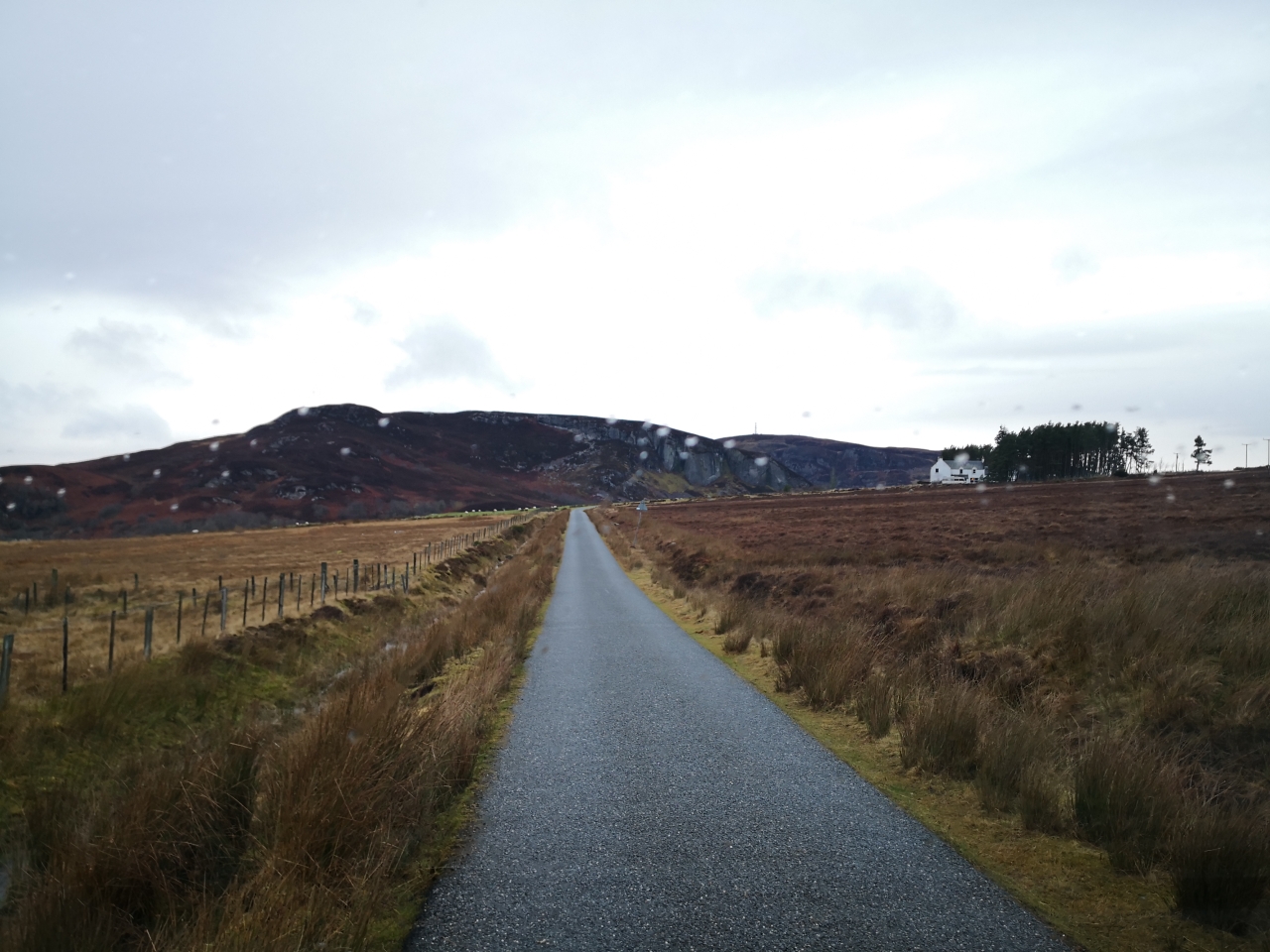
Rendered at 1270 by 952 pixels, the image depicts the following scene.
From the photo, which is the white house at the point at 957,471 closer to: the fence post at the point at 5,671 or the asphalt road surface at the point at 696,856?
the asphalt road surface at the point at 696,856

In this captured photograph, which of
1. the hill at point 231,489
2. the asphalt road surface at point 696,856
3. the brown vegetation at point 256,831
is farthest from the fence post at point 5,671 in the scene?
the hill at point 231,489

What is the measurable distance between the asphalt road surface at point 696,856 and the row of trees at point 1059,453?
464 ft

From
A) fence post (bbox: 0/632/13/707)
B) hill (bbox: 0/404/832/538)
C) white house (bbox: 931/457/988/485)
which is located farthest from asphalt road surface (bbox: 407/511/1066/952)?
white house (bbox: 931/457/988/485)

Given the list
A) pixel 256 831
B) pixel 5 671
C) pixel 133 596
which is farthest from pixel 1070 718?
pixel 133 596

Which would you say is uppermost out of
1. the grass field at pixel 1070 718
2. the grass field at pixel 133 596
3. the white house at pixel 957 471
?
the white house at pixel 957 471

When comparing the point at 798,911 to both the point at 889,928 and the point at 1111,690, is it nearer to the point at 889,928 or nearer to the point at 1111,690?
the point at 889,928

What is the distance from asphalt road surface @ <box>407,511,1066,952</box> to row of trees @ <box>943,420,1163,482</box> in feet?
464

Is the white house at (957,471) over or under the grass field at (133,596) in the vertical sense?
over

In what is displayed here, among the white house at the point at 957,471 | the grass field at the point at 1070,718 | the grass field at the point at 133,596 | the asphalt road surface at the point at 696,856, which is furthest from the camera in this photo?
the white house at the point at 957,471

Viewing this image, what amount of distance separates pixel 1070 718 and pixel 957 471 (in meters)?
151

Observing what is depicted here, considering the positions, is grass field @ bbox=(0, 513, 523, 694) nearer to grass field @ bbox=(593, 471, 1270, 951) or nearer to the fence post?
the fence post

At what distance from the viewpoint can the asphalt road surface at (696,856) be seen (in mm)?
3854

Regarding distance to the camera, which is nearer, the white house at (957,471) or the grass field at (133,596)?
the grass field at (133,596)

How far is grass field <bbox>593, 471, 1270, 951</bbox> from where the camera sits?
13.8 feet
